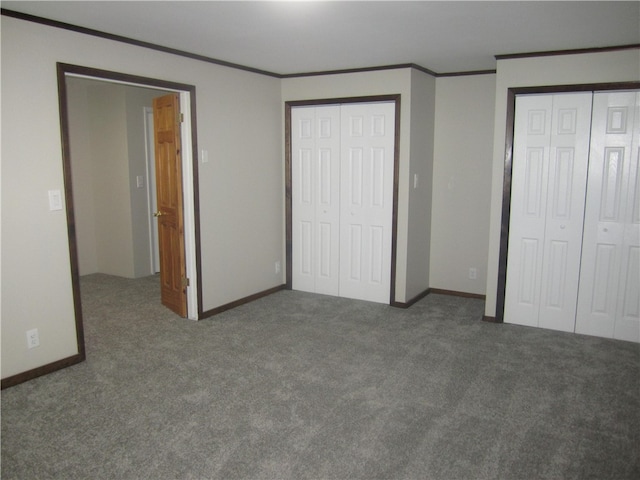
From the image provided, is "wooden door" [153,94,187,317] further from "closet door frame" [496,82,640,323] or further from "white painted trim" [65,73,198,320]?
"closet door frame" [496,82,640,323]

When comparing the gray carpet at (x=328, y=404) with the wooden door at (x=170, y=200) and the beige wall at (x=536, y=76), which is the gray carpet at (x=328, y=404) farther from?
the beige wall at (x=536, y=76)

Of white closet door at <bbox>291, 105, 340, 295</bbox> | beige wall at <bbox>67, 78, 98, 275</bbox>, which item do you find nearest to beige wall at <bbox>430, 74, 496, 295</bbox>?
white closet door at <bbox>291, 105, 340, 295</bbox>

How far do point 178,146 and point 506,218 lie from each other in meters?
2.97

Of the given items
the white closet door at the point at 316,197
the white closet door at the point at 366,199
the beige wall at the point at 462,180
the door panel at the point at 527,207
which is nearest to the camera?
the door panel at the point at 527,207

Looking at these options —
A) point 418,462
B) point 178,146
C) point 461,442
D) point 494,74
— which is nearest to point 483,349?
point 461,442

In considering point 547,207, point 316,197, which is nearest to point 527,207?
point 547,207

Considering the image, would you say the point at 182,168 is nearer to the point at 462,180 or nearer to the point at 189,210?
the point at 189,210

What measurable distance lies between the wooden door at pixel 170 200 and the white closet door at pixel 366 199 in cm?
170

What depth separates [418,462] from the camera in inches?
98.0

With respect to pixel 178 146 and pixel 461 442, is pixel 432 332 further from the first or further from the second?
pixel 178 146

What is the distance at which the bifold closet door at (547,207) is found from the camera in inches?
161

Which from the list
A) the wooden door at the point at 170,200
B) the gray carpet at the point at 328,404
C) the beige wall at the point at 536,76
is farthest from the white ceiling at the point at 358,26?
the gray carpet at the point at 328,404

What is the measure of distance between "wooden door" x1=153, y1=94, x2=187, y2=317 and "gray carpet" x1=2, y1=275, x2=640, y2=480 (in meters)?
0.34

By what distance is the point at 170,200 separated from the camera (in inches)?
180
